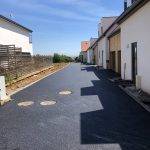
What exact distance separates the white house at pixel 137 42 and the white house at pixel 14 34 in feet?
44.2

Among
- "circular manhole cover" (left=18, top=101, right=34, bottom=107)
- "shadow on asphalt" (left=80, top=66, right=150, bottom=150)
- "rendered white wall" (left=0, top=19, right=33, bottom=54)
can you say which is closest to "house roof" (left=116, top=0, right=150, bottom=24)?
"shadow on asphalt" (left=80, top=66, right=150, bottom=150)

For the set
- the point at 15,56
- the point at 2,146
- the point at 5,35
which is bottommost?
the point at 2,146

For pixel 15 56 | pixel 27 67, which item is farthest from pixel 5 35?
pixel 15 56

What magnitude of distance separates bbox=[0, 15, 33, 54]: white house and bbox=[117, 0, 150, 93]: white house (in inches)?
531

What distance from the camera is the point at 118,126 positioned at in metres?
8.07

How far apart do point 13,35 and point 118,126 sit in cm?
2668

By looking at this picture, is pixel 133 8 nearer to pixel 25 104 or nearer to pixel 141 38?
pixel 141 38

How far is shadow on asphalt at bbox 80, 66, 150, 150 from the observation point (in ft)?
22.2

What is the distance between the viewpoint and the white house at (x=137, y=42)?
1330 cm

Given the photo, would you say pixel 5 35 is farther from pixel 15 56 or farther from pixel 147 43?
pixel 147 43

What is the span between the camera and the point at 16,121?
897 cm

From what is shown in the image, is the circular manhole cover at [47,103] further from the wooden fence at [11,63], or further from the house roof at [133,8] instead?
the wooden fence at [11,63]

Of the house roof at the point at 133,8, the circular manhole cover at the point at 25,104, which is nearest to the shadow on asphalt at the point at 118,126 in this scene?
the circular manhole cover at the point at 25,104

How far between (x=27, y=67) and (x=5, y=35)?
493cm
